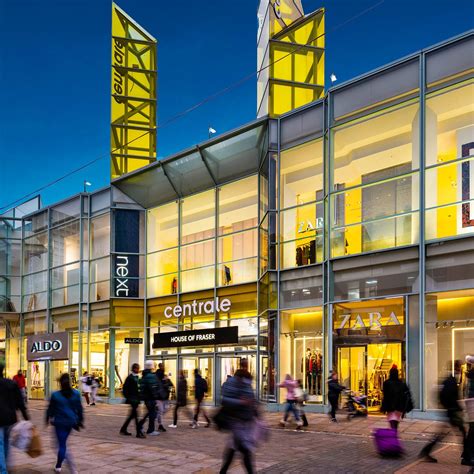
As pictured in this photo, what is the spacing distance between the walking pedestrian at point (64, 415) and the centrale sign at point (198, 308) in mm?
15017

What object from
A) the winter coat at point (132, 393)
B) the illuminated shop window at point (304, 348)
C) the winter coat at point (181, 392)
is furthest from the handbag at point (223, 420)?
the illuminated shop window at point (304, 348)

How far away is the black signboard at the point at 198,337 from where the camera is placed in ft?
81.5

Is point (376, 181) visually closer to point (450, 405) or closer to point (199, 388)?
point (199, 388)

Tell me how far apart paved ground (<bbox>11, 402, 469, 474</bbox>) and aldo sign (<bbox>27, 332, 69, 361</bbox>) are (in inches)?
576

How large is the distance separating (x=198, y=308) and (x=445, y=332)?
1158 cm

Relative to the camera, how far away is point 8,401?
339 inches

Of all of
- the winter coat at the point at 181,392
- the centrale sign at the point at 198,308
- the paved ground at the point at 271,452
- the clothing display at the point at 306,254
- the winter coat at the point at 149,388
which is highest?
the clothing display at the point at 306,254

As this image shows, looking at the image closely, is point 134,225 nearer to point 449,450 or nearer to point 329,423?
point 329,423

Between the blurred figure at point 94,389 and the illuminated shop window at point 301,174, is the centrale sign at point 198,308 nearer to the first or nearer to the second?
the blurred figure at point 94,389

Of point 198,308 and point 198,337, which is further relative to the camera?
point 198,308

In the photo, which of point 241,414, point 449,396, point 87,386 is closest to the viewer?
point 241,414

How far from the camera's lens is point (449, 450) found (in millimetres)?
12562

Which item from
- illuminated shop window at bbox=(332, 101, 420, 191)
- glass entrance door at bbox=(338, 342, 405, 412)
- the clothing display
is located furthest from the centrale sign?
illuminated shop window at bbox=(332, 101, 420, 191)

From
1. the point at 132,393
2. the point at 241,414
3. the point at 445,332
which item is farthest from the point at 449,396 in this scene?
the point at 132,393
